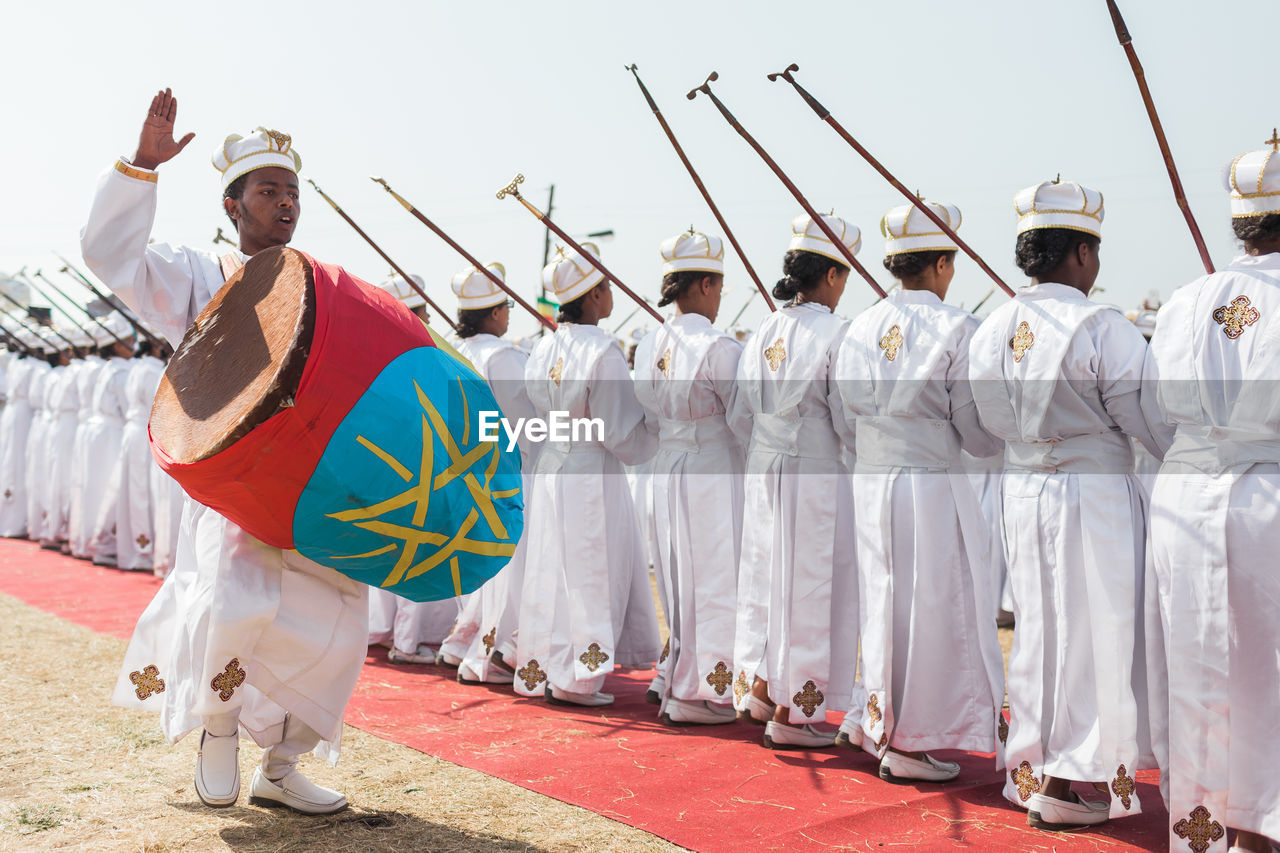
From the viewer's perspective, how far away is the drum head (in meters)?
2.88

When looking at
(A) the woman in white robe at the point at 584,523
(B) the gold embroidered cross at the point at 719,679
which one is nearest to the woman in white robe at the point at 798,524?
(B) the gold embroidered cross at the point at 719,679

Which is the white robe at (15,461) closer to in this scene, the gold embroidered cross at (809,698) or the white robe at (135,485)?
the white robe at (135,485)

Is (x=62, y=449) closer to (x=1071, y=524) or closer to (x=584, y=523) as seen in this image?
(x=584, y=523)

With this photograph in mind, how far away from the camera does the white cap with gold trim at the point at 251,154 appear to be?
3662 millimetres

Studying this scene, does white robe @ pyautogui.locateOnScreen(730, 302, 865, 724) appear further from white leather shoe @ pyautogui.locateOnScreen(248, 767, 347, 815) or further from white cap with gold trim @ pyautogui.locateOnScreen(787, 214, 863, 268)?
white leather shoe @ pyautogui.locateOnScreen(248, 767, 347, 815)

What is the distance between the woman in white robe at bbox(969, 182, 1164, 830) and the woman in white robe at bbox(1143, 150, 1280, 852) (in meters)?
0.22

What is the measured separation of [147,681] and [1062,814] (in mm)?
2888

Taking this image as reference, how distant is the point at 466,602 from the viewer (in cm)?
632

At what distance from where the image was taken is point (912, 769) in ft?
13.0

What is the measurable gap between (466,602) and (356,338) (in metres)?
3.55

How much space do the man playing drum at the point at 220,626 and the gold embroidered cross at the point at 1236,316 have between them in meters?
2.68

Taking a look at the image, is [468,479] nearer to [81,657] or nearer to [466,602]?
[466,602]

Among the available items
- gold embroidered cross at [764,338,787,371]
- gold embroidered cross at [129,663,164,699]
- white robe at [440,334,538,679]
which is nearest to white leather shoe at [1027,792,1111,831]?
gold embroidered cross at [764,338,787,371]

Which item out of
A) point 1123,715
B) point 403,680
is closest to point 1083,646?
point 1123,715
